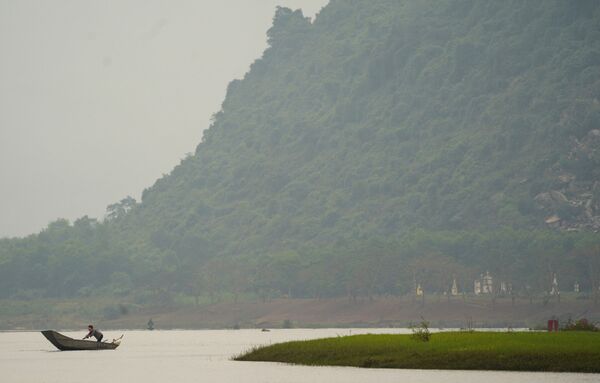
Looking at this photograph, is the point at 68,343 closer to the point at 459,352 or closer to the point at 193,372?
the point at 193,372

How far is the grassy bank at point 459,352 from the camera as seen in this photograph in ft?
233

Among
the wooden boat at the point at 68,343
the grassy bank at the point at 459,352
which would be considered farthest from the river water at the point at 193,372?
the grassy bank at the point at 459,352

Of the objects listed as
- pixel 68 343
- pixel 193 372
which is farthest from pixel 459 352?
pixel 68 343

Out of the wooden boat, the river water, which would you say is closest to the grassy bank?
the river water

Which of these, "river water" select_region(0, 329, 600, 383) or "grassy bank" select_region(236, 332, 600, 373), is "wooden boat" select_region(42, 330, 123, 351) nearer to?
"river water" select_region(0, 329, 600, 383)

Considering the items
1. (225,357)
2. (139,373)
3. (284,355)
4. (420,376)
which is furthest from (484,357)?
(225,357)

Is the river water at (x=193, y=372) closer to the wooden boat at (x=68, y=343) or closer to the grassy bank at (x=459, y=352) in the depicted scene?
the wooden boat at (x=68, y=343)

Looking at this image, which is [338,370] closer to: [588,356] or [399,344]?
[399,344]

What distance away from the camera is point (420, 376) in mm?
70625

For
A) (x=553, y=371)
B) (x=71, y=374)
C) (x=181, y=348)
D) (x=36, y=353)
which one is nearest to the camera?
(x=553, y=371)

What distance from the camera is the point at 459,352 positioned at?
75375 millimetres

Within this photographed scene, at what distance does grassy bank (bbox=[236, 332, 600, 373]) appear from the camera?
70875 mm

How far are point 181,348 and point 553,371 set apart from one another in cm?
6207

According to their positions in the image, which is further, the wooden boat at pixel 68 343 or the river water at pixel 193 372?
the wooden boat at pixel 68 343
